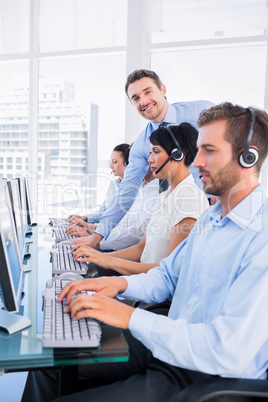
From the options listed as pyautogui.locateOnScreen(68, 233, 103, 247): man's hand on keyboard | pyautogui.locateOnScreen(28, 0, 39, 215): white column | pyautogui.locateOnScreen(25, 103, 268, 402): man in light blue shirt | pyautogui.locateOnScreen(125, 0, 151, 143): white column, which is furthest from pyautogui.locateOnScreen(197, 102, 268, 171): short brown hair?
pyautogui.locateOnScreen(28, 0, 39, 215): white column

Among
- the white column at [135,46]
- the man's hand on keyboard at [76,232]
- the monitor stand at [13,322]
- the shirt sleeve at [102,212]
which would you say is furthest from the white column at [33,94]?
the monitor stand at [13,322]

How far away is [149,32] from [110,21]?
0.55m

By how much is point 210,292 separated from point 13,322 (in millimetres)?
569

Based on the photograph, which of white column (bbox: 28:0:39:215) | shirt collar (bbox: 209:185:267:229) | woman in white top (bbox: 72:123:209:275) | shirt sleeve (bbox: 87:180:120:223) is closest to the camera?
shirt collar (bbox: 209:185:267:229)

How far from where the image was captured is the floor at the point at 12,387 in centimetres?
183

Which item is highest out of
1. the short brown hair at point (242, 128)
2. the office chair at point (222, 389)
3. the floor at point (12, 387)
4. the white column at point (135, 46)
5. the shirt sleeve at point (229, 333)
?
the white column at point (135, 46)

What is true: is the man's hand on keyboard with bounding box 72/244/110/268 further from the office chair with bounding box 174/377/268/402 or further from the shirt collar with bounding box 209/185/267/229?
the office chair with bounding box 174/377/268/402

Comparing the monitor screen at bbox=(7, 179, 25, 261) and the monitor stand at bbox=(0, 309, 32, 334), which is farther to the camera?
the monitor screen at bbox=(7, 179, 25, 261)

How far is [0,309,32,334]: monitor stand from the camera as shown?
A: 1.04m

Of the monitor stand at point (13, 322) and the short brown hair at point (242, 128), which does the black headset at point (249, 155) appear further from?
the monitor stand at point (13, 322)

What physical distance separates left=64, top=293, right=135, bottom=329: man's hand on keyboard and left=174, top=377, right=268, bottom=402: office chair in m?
0.24

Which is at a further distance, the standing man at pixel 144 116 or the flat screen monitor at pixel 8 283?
the standing man at pixel 144 116

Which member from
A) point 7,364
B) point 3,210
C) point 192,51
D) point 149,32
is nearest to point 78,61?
point 149,32

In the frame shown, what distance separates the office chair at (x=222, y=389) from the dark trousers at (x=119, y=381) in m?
0.13
